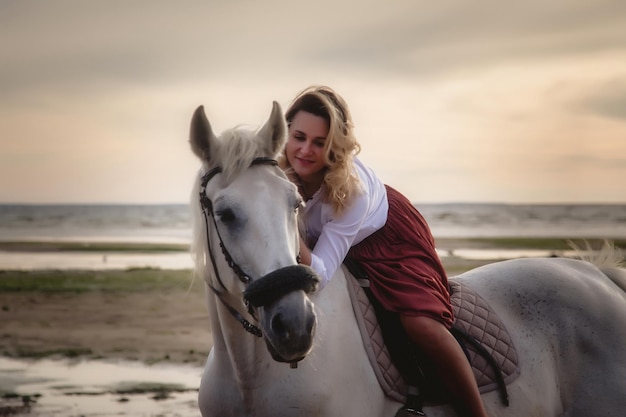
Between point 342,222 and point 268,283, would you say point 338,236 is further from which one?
point 268,283

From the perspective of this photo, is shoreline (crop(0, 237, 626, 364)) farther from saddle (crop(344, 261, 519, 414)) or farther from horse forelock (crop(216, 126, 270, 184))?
horse forelock (crop(216, 126, 270, 184))

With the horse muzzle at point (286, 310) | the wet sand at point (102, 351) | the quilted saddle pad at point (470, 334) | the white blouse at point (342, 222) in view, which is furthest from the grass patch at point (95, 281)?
the horse muzzle at point (286, 310)

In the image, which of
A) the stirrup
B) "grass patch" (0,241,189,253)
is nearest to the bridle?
the stirrup

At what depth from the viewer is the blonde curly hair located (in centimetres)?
340

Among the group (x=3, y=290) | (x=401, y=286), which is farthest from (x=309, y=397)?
(x=3, y=290)

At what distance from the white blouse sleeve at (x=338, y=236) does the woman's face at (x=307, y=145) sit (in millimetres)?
295

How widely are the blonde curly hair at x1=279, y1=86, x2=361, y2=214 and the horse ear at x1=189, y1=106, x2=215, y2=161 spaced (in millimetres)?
402

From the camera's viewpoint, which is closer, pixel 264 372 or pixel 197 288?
pixel 264 372

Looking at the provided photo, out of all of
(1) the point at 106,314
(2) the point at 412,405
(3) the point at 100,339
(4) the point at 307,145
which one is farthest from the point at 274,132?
(1) the point at 106,314

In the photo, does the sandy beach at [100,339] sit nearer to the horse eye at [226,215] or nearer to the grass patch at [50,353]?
the grass patch at [50,353]

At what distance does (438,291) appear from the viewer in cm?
359

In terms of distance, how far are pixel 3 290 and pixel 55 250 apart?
12.2 meters

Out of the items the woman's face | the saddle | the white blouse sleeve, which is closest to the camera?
the white blouse sleeve

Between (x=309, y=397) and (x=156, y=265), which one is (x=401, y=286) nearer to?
(x=309, y=397)
